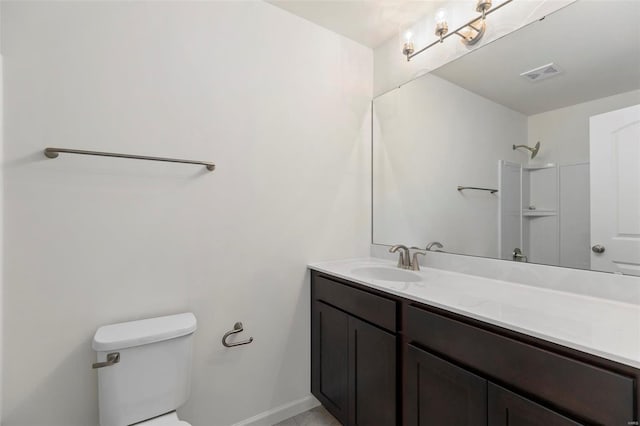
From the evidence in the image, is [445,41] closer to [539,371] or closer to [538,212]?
[538,212]

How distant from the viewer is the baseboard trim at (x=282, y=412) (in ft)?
5.47

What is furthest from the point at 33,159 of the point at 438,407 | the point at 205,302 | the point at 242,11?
the point at 438,407

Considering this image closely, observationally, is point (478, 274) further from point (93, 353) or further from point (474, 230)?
point (93, 353)

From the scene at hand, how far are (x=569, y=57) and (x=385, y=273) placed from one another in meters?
1.39

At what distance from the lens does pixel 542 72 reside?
134 cm

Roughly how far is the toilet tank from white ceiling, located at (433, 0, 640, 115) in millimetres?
1937

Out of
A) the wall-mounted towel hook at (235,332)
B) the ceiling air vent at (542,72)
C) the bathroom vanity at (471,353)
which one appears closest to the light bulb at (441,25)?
the ceiling air vent at (542,72)

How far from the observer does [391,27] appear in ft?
6.36

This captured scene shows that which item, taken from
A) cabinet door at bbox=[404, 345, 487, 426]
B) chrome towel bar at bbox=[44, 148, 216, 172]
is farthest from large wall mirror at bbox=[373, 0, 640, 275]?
chrome towel bar at bbox=[44, 148, 216, 172]

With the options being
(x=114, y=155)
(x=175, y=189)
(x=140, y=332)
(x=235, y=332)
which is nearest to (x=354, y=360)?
(x=235, y=332)

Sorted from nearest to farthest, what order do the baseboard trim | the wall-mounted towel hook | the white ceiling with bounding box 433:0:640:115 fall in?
1. the white ceiling with bounding box 433:0:640:115
2. the wall-mounted towel hook
3. the baseboard trim

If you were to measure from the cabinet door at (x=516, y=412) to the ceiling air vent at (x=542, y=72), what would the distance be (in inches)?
53.0

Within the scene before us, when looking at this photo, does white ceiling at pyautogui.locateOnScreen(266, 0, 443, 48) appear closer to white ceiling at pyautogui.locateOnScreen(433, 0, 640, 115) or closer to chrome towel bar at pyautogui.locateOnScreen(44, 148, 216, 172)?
white ceiling at pyautogui.locateOnScreen(433, 0, 640, 115)

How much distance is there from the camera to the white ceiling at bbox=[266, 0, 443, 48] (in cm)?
171
